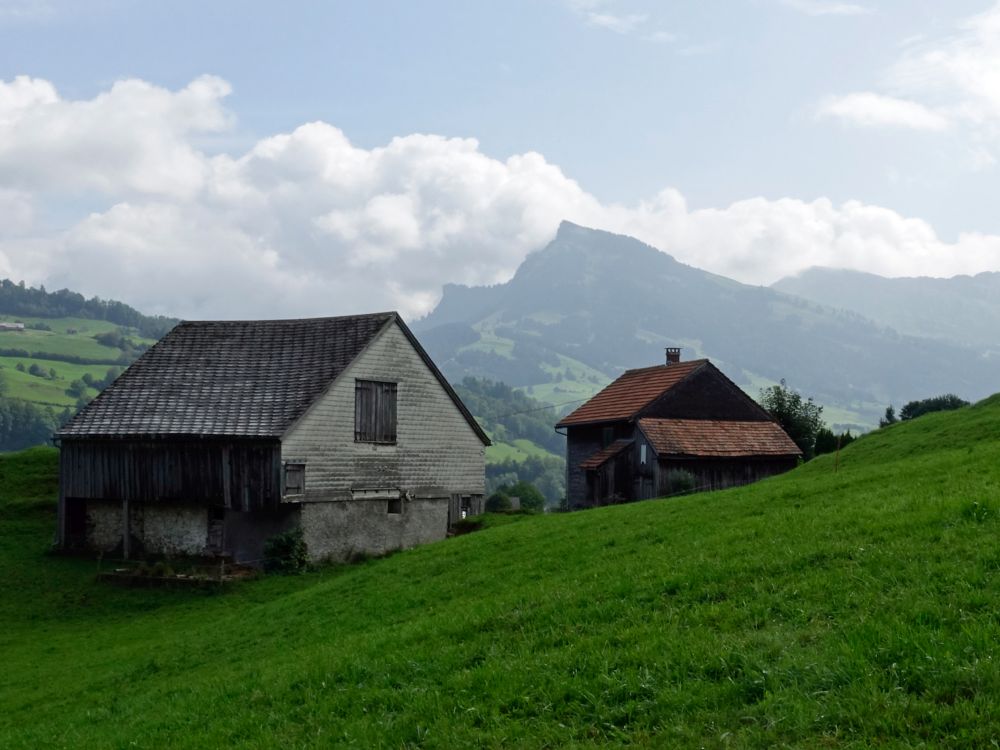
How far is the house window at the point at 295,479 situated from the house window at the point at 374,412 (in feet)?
10.4

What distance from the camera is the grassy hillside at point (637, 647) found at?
8.92 metres

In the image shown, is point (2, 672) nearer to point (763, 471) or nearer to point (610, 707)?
point (610, 707)

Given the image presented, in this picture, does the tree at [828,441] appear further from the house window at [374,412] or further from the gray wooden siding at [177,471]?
the gray wooden siding at [177,471]

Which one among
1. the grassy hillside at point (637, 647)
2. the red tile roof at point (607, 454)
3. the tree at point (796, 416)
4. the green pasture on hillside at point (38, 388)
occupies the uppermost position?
the green pasture on hillside at point (38, 388)

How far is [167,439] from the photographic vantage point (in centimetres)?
3828

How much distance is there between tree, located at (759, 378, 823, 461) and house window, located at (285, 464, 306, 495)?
33.1 m

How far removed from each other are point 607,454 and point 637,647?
40.5 meters

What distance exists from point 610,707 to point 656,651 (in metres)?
1.25

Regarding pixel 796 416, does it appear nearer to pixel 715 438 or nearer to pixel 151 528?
pixel 715 438

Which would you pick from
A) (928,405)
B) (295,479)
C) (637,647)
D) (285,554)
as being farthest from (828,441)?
(637,647)

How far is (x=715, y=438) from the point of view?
51406 millimetres

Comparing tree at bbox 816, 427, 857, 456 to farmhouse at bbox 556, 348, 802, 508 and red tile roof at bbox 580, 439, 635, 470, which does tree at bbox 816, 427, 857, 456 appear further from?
red tile roof at bbox 580, 439, 635, 470

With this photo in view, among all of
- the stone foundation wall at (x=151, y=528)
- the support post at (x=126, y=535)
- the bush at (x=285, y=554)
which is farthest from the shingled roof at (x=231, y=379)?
the bush at (x=285, y=554)

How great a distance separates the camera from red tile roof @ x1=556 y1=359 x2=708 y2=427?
173 ft
